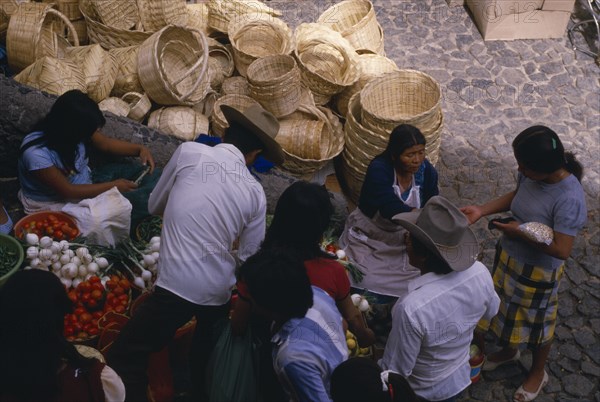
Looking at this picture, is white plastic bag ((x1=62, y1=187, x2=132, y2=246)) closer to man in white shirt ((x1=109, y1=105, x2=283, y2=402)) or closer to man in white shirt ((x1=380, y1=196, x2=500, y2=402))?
man in white shirt ((x1=109, y1=105, x2=283, y2=402))

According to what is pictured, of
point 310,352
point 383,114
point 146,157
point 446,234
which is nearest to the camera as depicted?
point 310,352

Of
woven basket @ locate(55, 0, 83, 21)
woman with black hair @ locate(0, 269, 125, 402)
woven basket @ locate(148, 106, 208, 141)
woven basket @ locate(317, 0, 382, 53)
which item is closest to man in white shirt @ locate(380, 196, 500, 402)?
woman with black hair @ locate(0, 269, 125, 402)

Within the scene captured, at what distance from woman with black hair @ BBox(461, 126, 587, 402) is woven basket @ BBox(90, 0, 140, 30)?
4200mm

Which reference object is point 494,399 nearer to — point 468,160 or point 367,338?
point 367,338

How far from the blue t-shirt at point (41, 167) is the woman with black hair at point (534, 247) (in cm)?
274

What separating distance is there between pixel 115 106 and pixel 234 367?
3.28m

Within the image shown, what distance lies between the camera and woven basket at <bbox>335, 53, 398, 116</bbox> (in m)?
6.60

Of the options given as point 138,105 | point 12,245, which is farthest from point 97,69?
point 12,245

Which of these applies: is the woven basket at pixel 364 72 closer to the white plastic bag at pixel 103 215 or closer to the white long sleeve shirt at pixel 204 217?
the white plastic bag at pixel 103 215

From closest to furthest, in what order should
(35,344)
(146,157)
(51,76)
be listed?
(35,344), (146,157), (51,76)

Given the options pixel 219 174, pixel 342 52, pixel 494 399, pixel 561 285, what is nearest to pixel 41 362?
pixel 219 174

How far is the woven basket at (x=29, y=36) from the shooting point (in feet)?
19.5

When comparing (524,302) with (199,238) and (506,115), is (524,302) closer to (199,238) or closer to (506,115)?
(199,238)

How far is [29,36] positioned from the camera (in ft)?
19.5
